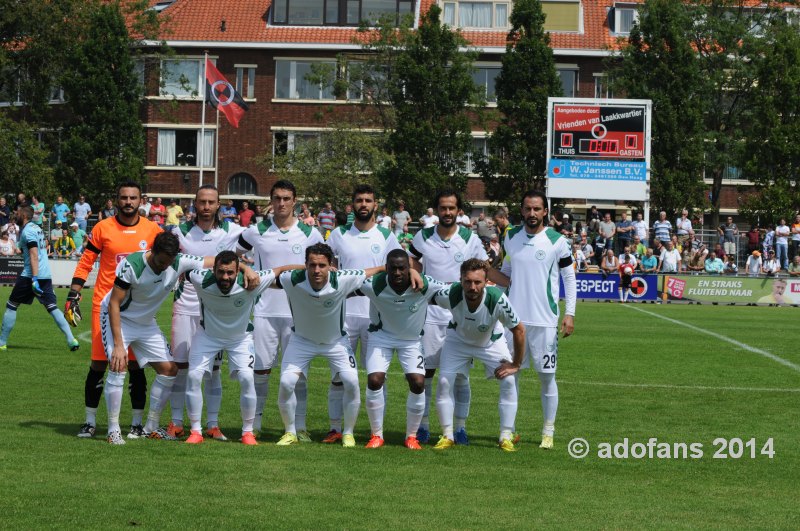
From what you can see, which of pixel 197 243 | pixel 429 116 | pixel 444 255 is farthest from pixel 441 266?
pixel 429 116

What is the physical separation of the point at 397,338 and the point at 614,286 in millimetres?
27730

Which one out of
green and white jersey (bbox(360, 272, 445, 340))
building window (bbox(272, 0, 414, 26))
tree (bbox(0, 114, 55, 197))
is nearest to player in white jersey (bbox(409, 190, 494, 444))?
green and white jersey (bbox(360, 272, 445, 340))

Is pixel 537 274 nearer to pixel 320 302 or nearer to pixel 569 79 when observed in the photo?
pixel 320 302

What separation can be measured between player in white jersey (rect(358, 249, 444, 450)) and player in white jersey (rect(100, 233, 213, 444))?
1641mm

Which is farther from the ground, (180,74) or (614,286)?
(180,74)

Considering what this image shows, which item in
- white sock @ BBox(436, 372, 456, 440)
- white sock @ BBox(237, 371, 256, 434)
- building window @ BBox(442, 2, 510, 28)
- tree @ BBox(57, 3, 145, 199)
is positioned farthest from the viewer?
building window @ BBox(442, 2, 510, 28)

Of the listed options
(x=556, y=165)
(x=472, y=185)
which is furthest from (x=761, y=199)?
(x=472, y=185)

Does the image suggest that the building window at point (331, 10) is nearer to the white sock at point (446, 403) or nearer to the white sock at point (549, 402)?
the white sock at point (549, 402)

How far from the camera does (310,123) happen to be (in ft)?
194

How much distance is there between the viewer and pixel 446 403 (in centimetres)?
1123

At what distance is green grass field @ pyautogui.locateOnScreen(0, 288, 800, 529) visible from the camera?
8180mm

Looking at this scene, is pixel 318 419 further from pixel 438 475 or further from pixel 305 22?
pixel 305 22

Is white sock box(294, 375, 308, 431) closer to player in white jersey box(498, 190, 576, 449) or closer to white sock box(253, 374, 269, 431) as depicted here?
white sock box(253, 374, 269, 431)

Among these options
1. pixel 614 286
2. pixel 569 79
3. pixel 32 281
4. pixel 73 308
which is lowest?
pixel 614 286
